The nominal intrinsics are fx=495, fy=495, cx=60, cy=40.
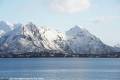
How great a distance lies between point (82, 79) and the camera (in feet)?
426

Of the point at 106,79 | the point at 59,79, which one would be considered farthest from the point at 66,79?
the point at 106,79

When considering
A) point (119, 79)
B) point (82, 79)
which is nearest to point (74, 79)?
point (82, 79)

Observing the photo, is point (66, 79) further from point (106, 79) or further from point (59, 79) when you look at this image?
point (106, 79)

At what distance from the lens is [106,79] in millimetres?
128625

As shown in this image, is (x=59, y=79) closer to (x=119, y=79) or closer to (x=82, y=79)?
(x=82, y=79)

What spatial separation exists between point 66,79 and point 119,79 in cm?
1408

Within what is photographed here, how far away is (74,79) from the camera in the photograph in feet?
421

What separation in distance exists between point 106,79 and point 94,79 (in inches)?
123

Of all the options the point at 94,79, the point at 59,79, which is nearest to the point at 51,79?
the point at 59,79

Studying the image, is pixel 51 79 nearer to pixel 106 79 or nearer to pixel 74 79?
pixel 74 79

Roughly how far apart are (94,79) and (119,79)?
256 inches

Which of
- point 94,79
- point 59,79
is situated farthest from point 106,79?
point 59,79

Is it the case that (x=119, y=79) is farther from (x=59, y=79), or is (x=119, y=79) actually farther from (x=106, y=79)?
(x=59, y=79)

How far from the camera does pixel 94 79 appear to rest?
129m
